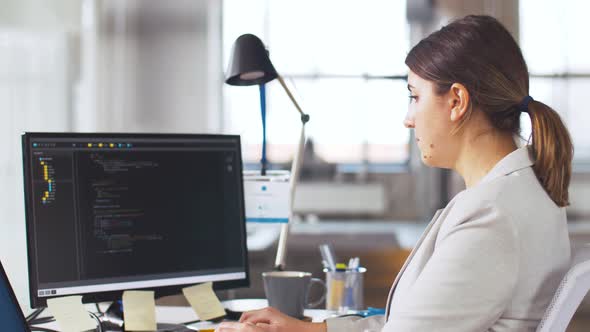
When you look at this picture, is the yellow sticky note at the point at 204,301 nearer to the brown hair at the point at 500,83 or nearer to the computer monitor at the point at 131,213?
the computer monitor at the point at 131,213

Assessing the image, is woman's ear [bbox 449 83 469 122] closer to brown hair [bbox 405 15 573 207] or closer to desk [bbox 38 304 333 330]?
brown hair [bbox 405 15 573 207]

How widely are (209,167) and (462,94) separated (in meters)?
0.65

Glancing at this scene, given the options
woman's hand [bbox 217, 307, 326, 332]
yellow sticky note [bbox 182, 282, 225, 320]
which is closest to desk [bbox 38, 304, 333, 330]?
yellow sticky note [bbox 182, 282, 225, 320]

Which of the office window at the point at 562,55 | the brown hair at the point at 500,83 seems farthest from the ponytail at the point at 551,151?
the office window at the point at 562,55

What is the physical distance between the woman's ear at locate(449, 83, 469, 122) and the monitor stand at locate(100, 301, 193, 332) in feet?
2.39

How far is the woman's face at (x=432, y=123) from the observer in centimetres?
114

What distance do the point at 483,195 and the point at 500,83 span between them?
0.67 feet

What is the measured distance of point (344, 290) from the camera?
163 centimetres

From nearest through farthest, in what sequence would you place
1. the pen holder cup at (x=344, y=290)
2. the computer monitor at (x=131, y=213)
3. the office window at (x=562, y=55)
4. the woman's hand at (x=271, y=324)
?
the woman's hand at (x=271, y=324) → the computer monitor at (x=131, y=213) → the pen holder cup at (x=344, y=290) → the office window at (x=562, y=55)

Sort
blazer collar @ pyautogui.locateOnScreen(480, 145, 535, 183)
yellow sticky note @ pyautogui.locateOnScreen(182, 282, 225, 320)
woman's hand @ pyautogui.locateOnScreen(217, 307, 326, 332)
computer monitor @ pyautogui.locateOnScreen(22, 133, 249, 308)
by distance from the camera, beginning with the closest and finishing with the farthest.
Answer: blazer collar @ pyautogui.locateOnScreen(480, 145, 535, 183) → woman's hand @ pyautogui.locateOnScreen(217, 307, 326, 332) → computer monitor @ pyautogui.locateOnScreen(22, 133, 249, 308) → yellow sticky note @ pyautogui.locateOnScreen(182, 282, 225, 320)

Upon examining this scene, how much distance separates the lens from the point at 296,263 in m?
5.19

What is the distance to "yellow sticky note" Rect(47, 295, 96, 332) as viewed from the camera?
1.29 meters

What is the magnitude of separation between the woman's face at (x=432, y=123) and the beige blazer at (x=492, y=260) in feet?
0.35

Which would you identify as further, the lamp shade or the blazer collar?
the lamp shade
